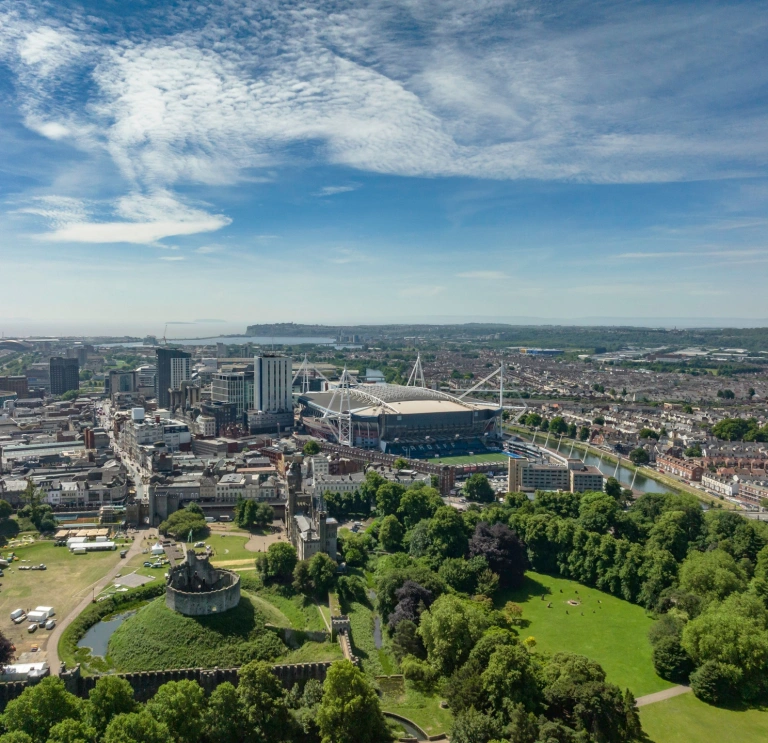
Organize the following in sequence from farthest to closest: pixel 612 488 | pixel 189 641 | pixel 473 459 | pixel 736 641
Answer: pixel 473 459 → pixel 612 488 → pixel 189 641 → pixel 736 641

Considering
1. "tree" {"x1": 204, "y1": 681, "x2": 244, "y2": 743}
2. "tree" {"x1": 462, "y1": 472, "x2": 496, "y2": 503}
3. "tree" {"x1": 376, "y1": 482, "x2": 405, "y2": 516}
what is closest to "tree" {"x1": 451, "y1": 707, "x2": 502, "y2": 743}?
"tree" {"x1": 204, "y1": 681, "x2": 244, "y2": 743}

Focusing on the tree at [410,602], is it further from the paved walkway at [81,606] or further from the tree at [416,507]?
the paved walkway at [81,606]

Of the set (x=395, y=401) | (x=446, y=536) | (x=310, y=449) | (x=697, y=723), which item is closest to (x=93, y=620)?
(x=446, y=536)

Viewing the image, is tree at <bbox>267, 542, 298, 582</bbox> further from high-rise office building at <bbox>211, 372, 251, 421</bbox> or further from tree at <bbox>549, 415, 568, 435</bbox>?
tree at <bbox>549, 415, 568, 435</bbox>

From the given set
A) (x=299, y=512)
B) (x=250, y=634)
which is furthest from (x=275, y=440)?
(x=250, y=634)

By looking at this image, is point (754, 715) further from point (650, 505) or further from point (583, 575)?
point (650, 505)

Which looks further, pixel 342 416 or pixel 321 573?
pixel 342 416

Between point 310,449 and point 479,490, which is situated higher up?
point 310,449

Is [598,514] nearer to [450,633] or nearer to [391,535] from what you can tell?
[391,535]
